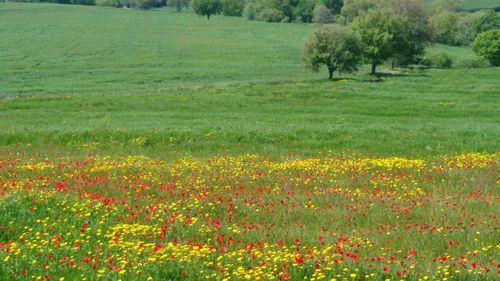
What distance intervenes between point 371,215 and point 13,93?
154 feet

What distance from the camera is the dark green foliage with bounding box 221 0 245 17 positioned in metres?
158

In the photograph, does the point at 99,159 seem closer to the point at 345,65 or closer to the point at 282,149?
the point at 282,149

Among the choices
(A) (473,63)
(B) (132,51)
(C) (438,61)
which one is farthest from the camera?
(B) (132,51)

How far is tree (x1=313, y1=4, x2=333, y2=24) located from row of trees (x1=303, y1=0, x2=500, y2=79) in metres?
39.3

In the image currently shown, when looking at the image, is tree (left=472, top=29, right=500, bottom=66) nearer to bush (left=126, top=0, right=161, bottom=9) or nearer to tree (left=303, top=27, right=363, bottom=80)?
tree (left=303, top=27, right=363, bottom=80)

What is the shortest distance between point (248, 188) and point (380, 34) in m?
60.3

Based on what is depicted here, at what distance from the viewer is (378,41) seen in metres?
71.5

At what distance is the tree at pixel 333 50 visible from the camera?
65.3 metres

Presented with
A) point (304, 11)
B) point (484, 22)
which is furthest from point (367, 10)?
point (304, 11)

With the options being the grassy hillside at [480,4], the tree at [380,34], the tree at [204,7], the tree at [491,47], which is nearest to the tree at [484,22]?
the tree at [491,47]

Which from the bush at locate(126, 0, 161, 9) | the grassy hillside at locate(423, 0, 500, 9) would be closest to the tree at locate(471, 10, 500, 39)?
the grassy hillside at locate(423, 0, 500, 9)

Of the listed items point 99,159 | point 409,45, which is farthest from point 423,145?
point 409,45

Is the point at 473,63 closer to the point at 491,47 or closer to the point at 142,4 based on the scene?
the point at 491,47

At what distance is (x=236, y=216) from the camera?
488 inches
